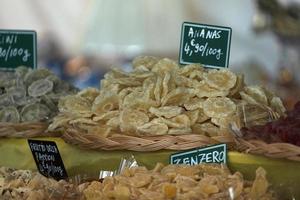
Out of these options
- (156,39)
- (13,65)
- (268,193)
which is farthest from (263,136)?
(156,39)

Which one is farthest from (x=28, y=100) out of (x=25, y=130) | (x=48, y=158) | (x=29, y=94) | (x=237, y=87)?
(x=237, y=87)

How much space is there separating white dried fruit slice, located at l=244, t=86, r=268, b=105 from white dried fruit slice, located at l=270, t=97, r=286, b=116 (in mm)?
30

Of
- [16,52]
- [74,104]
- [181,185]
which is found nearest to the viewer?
[181,185]

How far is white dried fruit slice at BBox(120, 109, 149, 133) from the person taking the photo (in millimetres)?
2076

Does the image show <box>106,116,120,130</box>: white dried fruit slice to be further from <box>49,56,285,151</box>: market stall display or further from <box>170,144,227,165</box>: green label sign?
<box>170,144,227,165</box>: green label sign

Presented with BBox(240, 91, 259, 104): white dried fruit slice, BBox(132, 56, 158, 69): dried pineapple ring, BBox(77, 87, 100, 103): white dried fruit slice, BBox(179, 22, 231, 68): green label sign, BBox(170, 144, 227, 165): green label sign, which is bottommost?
BBox(170, 144, 227, 165): green label sign

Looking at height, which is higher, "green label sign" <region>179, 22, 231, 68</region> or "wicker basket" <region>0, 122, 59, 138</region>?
"green label sign" <region>179, 22, 231, 68</region>

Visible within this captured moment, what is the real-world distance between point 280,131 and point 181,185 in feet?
1.22

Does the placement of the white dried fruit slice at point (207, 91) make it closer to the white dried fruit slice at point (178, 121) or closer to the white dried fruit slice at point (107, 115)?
the white dried fruit slice at point (178, 121)

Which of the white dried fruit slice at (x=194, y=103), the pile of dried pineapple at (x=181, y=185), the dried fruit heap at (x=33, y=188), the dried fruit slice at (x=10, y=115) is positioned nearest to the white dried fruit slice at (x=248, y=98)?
the white dried fruit slice at (x=194, y=103)

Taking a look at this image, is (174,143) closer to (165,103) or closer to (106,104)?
(165,103)

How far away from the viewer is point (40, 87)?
246cm

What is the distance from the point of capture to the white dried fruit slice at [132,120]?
2.08 m

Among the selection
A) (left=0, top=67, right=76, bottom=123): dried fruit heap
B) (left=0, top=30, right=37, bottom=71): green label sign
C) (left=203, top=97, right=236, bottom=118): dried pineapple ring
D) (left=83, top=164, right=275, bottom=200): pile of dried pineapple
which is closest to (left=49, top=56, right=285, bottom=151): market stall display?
(left=203, top=97, right=236, bottom=118): dried pineapple ring
